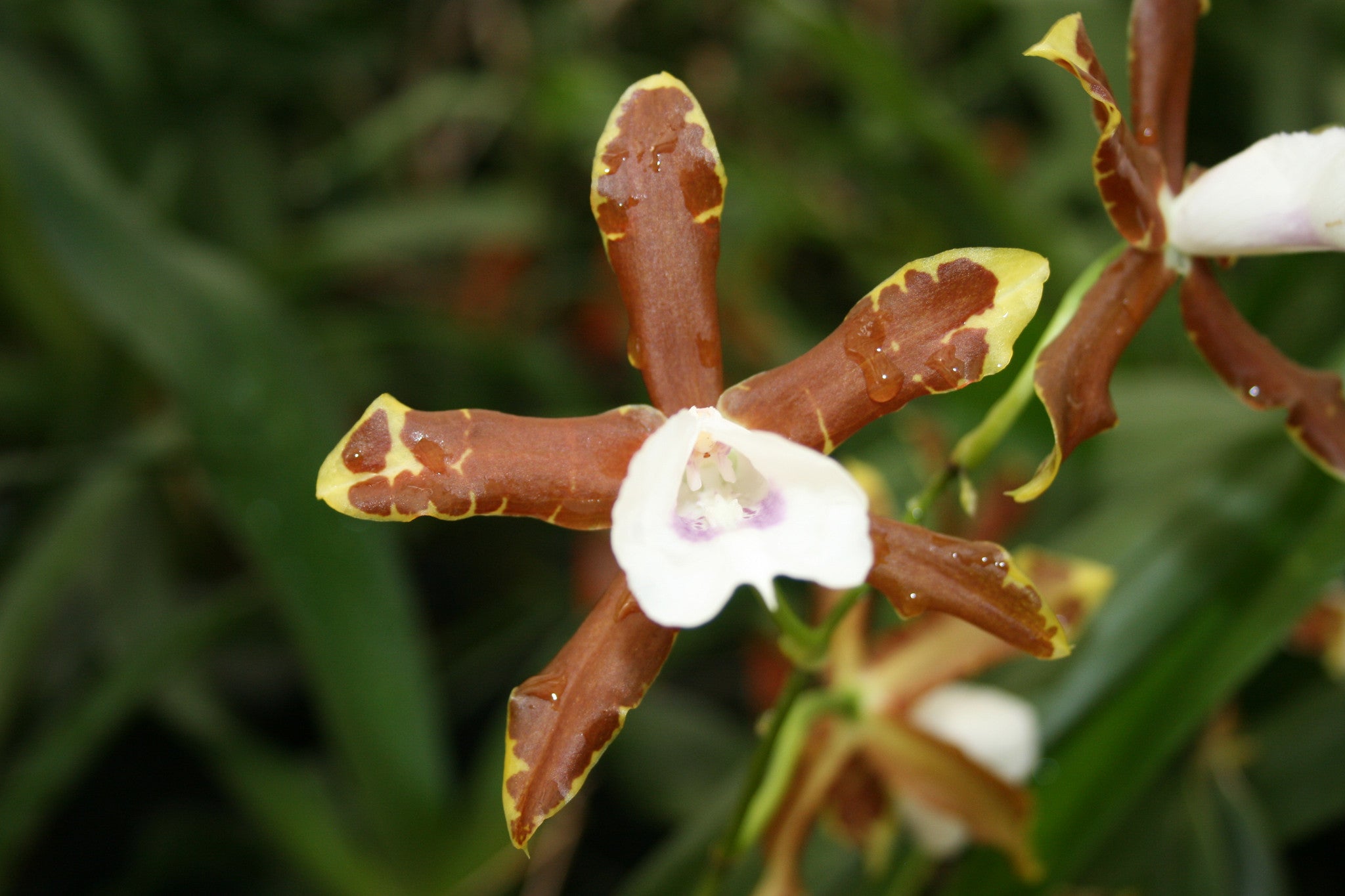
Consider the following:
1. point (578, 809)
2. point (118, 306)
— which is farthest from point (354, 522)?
point (578, 809)

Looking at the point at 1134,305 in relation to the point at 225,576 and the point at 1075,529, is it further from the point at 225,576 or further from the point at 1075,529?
the point at 225,576

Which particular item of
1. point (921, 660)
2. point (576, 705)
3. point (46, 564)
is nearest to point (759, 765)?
point (576, 705)

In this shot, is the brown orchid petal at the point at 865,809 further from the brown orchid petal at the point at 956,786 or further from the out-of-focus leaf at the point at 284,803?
the out-of-focus leaf at the point at 284,803

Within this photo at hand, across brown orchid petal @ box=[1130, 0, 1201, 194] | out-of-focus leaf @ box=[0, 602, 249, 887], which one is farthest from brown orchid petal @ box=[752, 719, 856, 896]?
out-of-focus leaf @ box=[0, 602, 249, 887]

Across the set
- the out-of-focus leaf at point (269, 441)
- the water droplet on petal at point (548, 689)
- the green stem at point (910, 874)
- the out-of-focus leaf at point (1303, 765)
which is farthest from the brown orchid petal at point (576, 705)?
the out-of-focus leaf at point (1303, 765)

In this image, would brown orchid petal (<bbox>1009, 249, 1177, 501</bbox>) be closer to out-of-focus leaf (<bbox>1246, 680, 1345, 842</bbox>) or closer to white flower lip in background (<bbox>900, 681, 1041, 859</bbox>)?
white flower lip in background (<bbox>900, 681, 1041, 859</bbox>)
